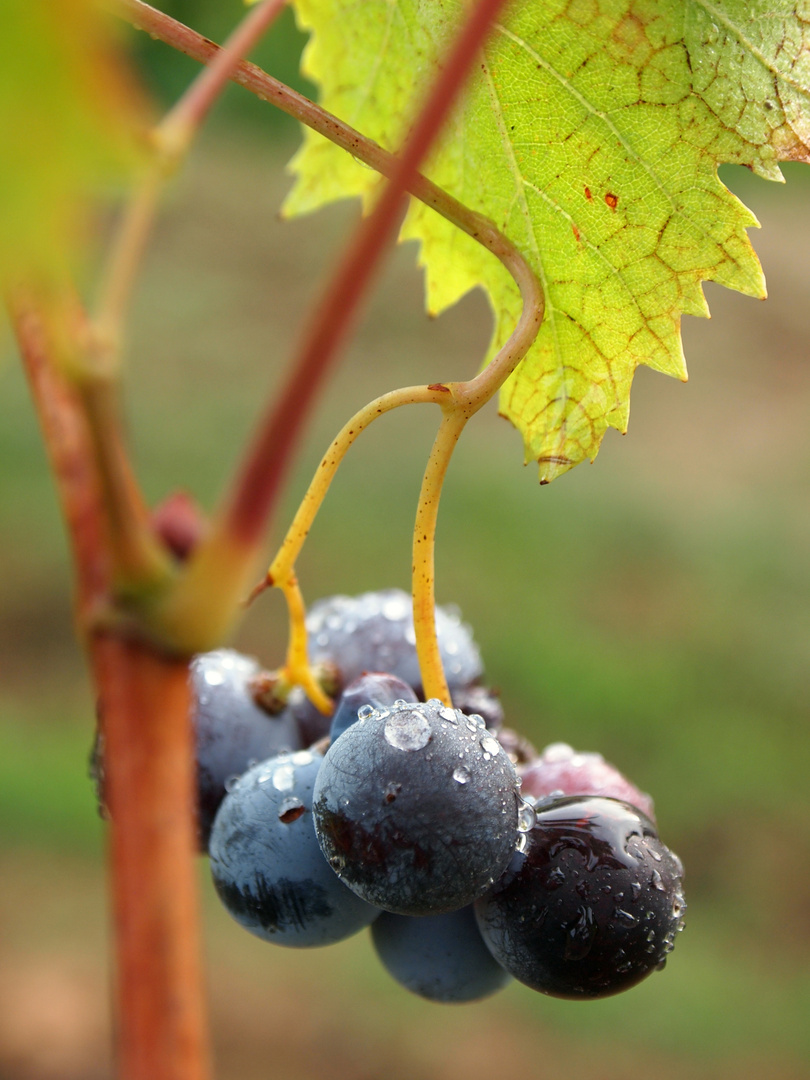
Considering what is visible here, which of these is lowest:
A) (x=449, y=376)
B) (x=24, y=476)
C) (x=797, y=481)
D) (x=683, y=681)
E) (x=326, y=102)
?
(x=326, y=102)

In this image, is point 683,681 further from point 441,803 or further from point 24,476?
point 441,803

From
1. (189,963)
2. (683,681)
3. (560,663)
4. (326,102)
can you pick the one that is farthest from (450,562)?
(189,963)

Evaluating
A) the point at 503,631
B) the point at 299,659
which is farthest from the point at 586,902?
the point at 503,631

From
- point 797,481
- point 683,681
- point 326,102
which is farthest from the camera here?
point 797,481

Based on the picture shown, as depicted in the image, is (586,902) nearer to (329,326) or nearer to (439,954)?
(439,954)

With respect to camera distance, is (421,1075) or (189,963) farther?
(421,1075)

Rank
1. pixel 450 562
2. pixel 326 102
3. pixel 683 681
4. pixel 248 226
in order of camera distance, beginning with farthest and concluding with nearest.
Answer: pixel 248 226
pixel 450 562
pixel 683 681
pixel 326 102
